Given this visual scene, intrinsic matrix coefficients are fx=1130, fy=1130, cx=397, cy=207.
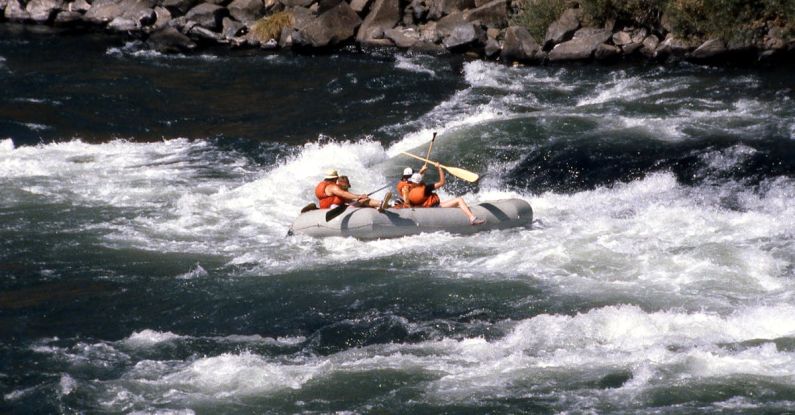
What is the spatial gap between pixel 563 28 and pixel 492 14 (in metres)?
1.83

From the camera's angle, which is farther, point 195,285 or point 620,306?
point 195,285

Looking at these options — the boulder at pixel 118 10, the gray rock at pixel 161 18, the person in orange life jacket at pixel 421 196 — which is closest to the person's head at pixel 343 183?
the person in orange life jacket at pixel 421 196

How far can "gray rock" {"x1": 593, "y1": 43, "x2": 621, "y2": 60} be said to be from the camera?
65.3 ft

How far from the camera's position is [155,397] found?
9008 mm

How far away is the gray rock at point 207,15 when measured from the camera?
23859mm

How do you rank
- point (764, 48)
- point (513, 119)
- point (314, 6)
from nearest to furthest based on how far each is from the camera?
point (513, 119), point (764, 48), point (314, 6)

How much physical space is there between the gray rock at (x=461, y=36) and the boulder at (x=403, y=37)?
0.72 m

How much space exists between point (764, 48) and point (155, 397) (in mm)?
13575

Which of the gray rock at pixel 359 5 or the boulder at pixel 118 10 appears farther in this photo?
the boulder at pixel 118 10

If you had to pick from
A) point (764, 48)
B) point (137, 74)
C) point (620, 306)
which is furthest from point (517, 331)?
point (137, 74)

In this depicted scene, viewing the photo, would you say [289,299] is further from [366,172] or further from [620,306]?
[366,172]

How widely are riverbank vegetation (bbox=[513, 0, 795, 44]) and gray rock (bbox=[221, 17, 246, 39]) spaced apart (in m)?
6.15

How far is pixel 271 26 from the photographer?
2316 centimetres

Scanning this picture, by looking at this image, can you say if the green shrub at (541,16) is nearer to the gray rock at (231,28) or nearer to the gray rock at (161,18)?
the gray rock at (231,28)
